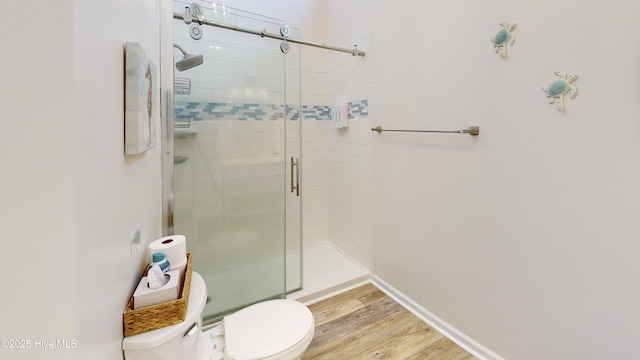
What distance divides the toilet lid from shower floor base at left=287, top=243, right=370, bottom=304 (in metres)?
0.71

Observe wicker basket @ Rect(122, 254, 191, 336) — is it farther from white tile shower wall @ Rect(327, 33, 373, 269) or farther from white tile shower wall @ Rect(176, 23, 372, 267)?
white tile shower wall @ Rect(327, 33, 373, 269)

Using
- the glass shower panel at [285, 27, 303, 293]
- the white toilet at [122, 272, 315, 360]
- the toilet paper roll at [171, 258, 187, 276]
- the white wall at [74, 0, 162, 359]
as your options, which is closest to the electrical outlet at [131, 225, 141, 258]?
the white wall at [74, 0, 162, 359]

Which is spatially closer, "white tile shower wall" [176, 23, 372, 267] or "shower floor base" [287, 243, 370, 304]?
"white tile shower wall" [176, 23, 372, 267]

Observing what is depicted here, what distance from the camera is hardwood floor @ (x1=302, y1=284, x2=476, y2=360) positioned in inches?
61.4

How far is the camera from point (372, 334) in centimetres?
171

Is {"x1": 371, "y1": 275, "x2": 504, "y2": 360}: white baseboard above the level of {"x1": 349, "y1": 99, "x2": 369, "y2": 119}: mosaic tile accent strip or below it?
below

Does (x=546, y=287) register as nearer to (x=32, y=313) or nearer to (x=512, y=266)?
(x=512, y=266)

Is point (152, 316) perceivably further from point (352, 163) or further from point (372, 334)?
point (352, 163)

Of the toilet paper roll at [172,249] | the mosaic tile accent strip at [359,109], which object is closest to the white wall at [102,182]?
the toilet paper roll at [172,249]

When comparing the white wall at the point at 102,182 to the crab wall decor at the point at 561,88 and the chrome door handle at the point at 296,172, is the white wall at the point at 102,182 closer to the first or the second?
the chrome door handle at the point at 296,172

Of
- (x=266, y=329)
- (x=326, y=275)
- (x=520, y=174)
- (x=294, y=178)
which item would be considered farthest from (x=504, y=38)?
(x=326, y=275)

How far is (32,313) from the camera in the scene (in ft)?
1.57

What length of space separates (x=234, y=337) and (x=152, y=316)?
46 cm

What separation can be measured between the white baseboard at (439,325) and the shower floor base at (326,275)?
0.22 m
